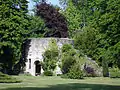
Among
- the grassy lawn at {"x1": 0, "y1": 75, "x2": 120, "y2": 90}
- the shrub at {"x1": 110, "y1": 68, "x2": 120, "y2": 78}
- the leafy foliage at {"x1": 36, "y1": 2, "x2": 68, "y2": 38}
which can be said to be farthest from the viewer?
the leafy foliage at {"x1": 36, "y1": 2, "x2": 68, "y2": 38}

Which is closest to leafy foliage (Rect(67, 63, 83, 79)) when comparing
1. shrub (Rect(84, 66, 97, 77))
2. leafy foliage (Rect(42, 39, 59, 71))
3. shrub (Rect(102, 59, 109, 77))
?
shrub (Rect(84, 66, 97, 77))

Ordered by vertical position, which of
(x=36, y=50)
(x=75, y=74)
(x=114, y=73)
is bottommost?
(x=75, y=74)

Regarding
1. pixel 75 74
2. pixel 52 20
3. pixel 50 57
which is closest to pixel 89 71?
pixel 75 74

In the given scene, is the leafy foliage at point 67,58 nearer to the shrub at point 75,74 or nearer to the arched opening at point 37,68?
the shrub at point 75,74

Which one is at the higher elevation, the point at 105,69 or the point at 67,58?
the point at 67,58

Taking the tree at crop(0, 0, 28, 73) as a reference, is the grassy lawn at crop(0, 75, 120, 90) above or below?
below

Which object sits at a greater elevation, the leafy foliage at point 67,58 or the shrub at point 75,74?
the leafy foliage at point 67,58

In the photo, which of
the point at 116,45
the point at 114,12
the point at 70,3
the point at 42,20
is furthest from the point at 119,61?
the point at 70,3

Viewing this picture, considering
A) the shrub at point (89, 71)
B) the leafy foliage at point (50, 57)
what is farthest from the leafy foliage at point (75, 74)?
the leafy foliage at point (50, 57)

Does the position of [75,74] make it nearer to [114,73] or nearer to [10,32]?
[114,73]

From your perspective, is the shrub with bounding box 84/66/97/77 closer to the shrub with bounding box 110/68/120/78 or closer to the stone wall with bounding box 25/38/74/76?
the shrub with bounding box 110/68/120/78

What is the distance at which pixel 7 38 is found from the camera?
48656 millimetres

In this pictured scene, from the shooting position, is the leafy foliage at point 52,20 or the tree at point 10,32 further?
the leafy foliage at point 52,20

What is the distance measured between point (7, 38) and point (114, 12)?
84.8ft
